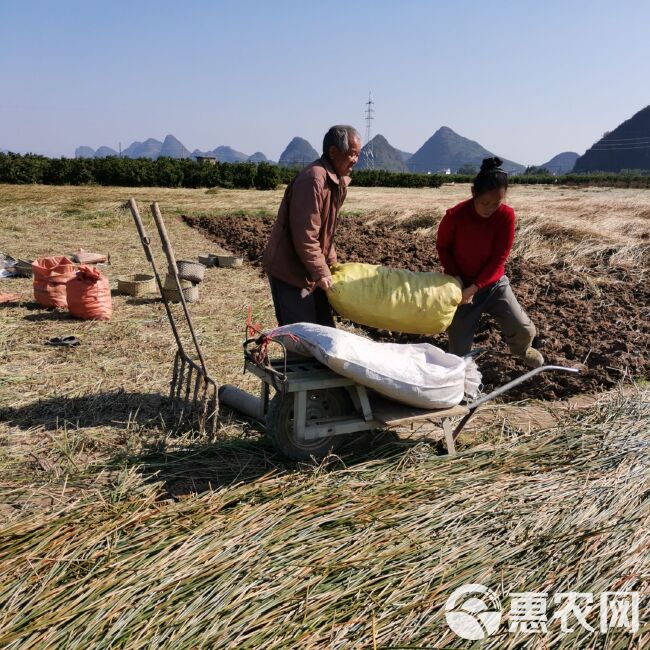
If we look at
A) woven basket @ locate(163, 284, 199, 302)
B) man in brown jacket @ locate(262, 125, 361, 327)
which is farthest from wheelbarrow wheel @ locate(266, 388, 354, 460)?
woven basket @ locate(163, 284, 199, 302)

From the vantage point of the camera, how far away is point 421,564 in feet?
6.97

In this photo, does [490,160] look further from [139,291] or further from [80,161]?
[80,161]

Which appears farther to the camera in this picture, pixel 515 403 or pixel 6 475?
pixel 515 403

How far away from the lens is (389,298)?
3188mm

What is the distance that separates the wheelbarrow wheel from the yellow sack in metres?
0.47

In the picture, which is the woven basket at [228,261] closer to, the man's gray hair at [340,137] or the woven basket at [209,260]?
the woven basket at [209,260]

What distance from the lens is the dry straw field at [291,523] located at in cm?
187

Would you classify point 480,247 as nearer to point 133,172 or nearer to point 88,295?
point 88,295

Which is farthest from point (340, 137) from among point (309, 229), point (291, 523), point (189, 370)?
point (291, 523)

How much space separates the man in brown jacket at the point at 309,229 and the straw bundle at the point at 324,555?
1.07 m

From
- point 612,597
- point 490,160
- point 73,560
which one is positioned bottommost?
point 612,597

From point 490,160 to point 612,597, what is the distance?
229cm

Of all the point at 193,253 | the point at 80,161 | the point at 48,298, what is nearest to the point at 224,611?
the point at 48,298

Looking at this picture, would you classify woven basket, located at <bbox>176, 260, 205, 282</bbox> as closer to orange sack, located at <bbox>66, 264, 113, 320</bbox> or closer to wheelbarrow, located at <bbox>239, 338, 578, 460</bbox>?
orange sack, located at <bbox>66, 264, 113, 320</bbox>
